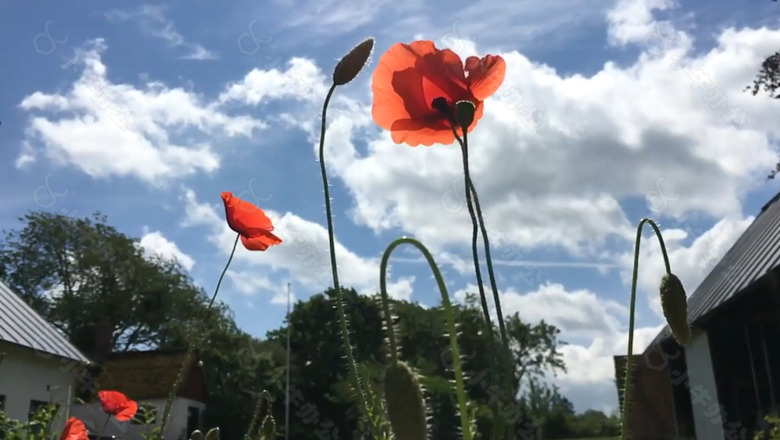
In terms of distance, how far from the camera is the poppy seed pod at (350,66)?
0.81 metres

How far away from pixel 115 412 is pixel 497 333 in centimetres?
236

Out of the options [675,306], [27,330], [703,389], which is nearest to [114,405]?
[675,306]

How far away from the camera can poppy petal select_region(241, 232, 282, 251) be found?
1.40 metres

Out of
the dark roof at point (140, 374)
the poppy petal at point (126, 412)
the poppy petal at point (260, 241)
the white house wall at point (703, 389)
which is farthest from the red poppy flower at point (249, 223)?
the dark roof at point (140, 374)

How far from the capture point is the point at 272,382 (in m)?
26.5

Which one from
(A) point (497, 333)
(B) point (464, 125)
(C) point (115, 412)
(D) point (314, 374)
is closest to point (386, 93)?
(B) point (464, 125)

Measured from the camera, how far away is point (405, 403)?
1.94 ft

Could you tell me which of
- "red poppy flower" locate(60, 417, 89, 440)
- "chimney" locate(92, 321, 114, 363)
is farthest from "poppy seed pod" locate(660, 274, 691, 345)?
"chimney" locate(92, 321, 114, 363)

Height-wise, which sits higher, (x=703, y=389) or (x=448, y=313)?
(x=703, y=389)

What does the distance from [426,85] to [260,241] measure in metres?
0.65

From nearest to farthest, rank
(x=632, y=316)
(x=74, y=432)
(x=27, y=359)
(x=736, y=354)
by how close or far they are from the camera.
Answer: (x=632, y=316) → (x=74, y=432) → (x=736, y=354) → (x=27, y=359)

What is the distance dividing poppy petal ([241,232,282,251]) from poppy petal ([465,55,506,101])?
0.64 m

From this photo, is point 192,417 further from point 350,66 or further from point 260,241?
point 350,66

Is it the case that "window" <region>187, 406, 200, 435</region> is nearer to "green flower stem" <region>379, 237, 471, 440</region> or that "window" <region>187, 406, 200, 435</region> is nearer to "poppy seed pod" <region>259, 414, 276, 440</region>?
"poppy seed pod" <region>259, 414, 276, 440</region>
